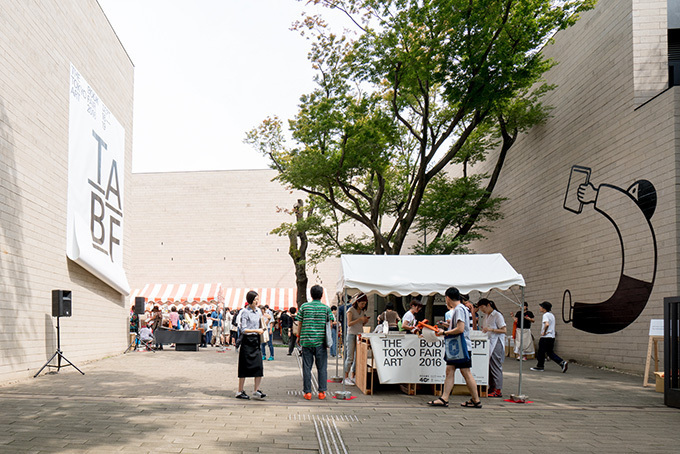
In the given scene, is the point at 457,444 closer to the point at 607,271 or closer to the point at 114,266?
the point at 607,271

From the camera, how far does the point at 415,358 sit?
9461 millimetres

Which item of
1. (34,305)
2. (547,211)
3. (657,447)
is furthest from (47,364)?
(547,211)

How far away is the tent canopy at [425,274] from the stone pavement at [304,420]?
1821 mm

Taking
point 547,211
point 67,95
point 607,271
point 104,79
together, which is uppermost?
point 104,79

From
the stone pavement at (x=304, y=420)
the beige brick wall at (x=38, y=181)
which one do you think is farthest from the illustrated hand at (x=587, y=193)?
the beige brick wall at (x=38, y=181)

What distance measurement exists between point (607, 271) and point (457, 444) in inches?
375

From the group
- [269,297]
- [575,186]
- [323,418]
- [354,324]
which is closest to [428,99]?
[575,186]

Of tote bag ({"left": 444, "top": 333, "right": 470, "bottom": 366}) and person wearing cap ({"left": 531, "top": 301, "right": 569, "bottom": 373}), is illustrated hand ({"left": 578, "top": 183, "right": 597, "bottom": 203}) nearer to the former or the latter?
person wearing cap ({"left": 531, "top": 301, "right": 569, "bottom": 373})

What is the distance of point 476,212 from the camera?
20516mm

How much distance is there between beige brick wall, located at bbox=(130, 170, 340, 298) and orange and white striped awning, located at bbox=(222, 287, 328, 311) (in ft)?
2.39

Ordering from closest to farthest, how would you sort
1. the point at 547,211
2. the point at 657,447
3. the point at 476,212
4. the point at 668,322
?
the point at 657,447
the point at 668,322
the point at 547,211
the point at 476,212

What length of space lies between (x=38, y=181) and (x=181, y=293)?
854 inches

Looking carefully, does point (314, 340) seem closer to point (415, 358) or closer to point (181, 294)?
point (415, 358)

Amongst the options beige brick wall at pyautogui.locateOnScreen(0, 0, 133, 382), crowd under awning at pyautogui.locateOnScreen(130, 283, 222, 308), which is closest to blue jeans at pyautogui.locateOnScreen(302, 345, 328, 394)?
beige brick wall at pyautogui.locateOnScreen(0, 0, 133, 382)
